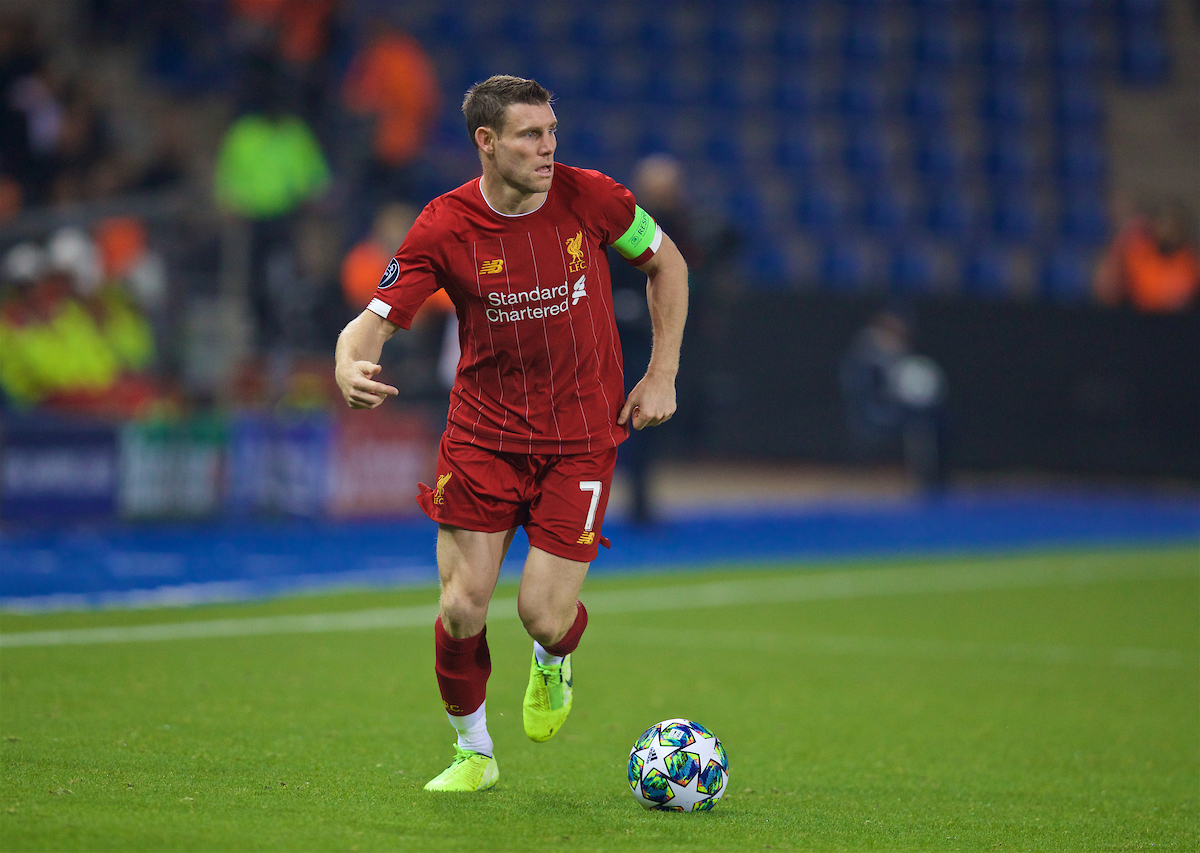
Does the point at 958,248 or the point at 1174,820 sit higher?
the point at 958,248

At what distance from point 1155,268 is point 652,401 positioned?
632 inches

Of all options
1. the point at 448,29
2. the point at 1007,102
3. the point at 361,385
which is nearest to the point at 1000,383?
the point at 1007,102

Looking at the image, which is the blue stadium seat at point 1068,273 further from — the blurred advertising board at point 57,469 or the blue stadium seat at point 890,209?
the blurred advertising board at point 57,469

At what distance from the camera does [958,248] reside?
22.7 metres

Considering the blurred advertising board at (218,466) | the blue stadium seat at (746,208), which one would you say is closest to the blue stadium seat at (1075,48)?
the blue stadium seat at (746,208)

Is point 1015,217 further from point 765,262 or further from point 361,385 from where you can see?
point 361,385

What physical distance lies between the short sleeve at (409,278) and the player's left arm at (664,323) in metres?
0.84

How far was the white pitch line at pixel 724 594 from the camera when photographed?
28.2ft

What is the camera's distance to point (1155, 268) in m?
19.9

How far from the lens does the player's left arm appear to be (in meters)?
5.57

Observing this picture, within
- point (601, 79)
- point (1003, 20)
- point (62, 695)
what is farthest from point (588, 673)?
point (1003, 20)

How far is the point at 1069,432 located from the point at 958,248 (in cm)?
362

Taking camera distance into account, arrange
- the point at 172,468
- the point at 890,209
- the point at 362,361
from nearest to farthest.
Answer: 1. the point at 362,361
2. the point at 172,468
3. the point at 890,209

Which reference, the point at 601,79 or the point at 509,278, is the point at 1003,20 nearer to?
the point at 601,79
